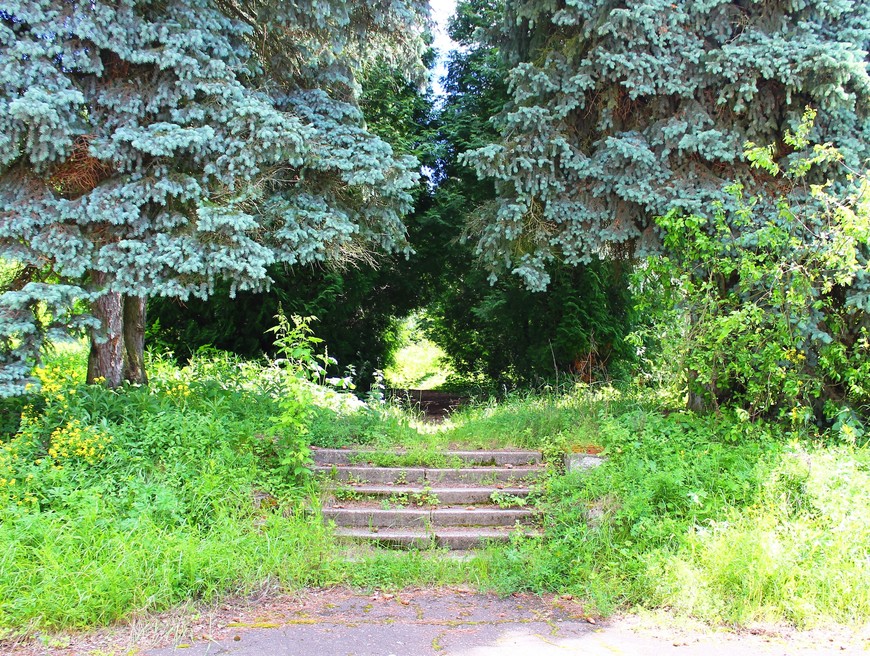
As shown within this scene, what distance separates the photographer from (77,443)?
4.88 metres

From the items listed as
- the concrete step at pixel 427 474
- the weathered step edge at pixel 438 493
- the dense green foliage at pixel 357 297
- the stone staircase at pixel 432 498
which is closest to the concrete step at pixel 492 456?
the stone staircase at pixel 432 498

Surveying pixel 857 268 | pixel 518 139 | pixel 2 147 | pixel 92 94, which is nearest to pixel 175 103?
pixel 92 94

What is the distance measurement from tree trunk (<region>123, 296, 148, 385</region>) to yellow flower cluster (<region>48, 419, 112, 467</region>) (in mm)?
2015

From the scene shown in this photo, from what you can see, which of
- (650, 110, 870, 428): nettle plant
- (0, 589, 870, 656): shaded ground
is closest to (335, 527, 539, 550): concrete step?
(0, 589, 870, 656): shaded ground

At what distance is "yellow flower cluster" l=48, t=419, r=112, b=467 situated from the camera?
16.0 ft

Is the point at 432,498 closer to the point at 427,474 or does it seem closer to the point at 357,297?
the point at 427,474

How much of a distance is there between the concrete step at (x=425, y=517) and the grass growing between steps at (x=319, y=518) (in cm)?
26

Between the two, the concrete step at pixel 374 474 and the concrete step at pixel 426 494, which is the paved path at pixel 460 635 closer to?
the concrete step at pixel 426 494

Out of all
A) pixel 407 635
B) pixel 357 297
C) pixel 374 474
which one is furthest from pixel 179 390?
pixel 357 297

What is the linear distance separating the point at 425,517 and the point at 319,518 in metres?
0.91

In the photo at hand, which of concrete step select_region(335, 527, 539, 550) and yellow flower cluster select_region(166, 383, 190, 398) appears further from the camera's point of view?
yellow flower cluster select_region(166, 383, 190, 398)

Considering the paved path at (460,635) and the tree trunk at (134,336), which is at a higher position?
the tree trunk at (134,336)

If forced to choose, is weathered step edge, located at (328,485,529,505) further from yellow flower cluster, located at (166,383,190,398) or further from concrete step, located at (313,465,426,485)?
yellow flower cluster, located at (166,383,190,398)

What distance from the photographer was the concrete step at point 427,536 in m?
4.94
